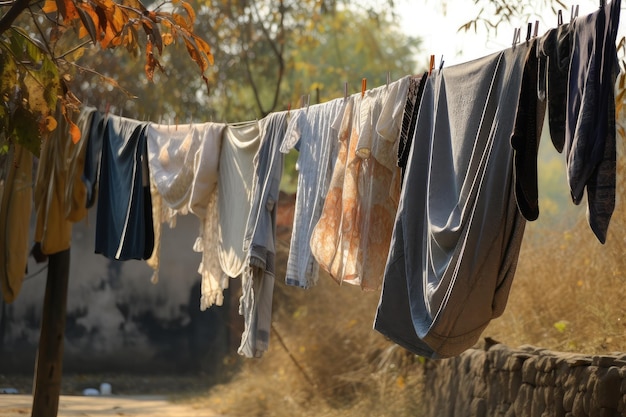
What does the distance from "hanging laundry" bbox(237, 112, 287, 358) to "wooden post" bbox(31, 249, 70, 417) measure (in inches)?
79.7

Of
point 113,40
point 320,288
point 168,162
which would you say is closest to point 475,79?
point 113,40

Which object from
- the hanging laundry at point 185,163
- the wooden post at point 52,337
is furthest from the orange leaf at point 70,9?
the wooden post at point 52,337

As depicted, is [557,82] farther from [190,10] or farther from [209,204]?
[209,204]

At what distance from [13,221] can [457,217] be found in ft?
13.6

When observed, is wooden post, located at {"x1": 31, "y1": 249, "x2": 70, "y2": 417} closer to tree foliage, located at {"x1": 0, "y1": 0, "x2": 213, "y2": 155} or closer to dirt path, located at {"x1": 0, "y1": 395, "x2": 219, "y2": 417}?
dirt path, located at {"x1": 0, "y1": 395, "x2": 219, "y2": 417}

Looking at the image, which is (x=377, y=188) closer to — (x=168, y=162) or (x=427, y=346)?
(x=427, y=346)

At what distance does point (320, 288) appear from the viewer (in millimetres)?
9469

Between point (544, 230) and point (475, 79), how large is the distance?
4.56 meters

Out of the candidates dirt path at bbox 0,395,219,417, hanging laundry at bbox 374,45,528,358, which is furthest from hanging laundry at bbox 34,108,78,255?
hanging laundry at bbox 374,45,528,358

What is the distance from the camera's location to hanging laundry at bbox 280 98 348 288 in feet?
15.8

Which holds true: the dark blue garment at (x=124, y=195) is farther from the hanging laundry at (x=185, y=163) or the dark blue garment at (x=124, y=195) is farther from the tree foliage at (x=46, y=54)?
the tree foliage at (x=46, y=54)

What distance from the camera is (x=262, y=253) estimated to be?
527 cm

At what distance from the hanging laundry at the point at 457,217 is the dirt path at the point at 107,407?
5.26m

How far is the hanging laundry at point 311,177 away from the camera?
4.80 m
